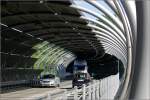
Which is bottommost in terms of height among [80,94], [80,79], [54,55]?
[80,94]

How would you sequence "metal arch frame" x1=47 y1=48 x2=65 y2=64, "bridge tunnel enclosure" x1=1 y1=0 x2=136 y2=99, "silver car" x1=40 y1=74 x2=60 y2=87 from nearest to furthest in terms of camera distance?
"bridge tunnel enclosure" x1=1 y1=0 x2=136 y2=99 < "silver car" x1=40 y1=74 x2=60 y2=87 < "metal arch frame" x1=47 y1=48 x2=65 y2=64

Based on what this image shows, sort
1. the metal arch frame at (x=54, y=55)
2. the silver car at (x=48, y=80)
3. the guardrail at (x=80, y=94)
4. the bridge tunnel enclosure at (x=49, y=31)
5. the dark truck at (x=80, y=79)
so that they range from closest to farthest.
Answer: the guardrail at (x=80, y=94)
the bridge tunnel enclosure at (x=49, y=31)
the dark truck at (x=80, y=79)
the silver car at (x=48, y=80)
the metal arch frame at (x=54, y=55)


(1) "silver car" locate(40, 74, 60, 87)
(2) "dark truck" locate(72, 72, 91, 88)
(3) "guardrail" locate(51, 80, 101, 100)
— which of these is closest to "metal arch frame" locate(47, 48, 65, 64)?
(1) "silver car" locate(40, 74, 60, 87)

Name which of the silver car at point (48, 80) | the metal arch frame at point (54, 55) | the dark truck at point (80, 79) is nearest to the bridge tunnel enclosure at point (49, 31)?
the metal arch frame at point (54, 55)

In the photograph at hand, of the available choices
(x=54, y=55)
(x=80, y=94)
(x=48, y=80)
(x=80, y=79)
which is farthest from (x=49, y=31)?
(x=80, y=94)

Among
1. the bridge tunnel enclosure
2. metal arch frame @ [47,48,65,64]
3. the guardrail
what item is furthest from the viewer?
metal arch frame @ [47,48,65,64]

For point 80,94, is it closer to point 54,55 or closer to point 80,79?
point 80,79

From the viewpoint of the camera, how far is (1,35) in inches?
1409

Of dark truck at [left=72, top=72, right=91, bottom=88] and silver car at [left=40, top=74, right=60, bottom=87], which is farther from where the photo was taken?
silver car at [left=40, top=74, right=60, bottom=87]

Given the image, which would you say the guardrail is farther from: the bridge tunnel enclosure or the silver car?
the silver car

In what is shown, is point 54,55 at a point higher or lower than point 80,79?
higher

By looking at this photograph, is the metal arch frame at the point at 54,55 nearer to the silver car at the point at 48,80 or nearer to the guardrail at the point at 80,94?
the silver car at the point at 48,80

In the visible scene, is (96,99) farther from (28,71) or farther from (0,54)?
(28,71)

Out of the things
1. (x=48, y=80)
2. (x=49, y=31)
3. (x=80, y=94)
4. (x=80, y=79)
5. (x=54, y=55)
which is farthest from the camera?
(x=54, y=55)
